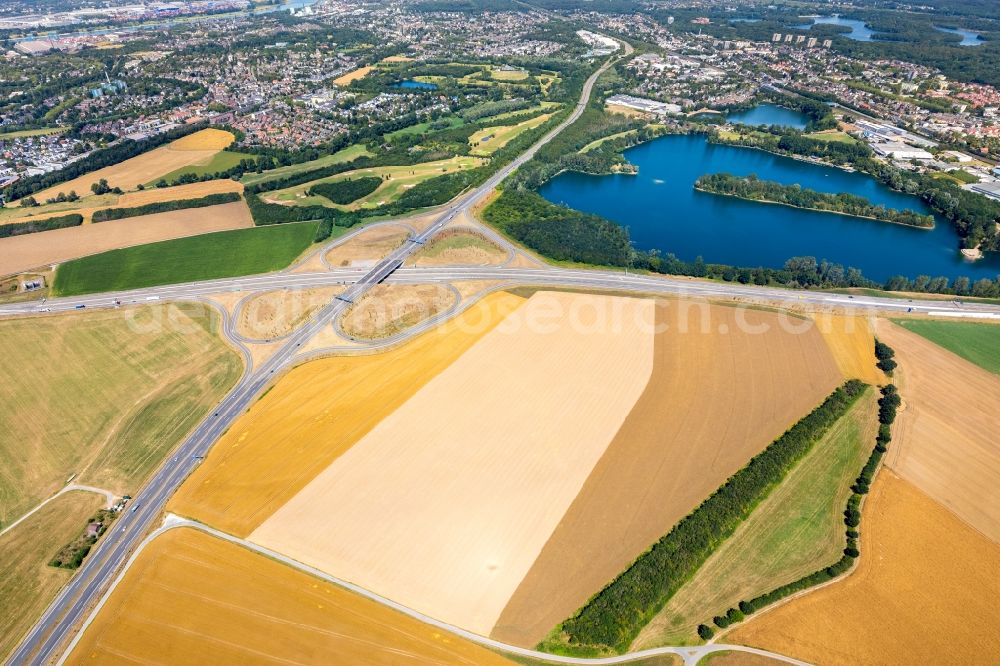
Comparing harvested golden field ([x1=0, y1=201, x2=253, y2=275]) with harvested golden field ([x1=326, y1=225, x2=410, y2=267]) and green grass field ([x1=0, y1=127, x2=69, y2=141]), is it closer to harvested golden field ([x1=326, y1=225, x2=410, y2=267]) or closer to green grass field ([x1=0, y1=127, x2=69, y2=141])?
harvested golden field ([x1=326, y1=225, x2=410, y2=267])

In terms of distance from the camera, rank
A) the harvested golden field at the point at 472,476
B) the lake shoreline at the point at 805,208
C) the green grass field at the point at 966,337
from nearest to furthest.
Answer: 1. the harvested golden field at the point at 472,476
2. the green grass field at the point at 966,337
3. the lake shoreline at the point at 805,208

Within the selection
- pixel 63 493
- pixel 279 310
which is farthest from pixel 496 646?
pixel 279 310

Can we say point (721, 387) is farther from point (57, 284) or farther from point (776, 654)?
point (57, 284)

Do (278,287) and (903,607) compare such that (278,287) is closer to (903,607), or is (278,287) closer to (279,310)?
(279,310)

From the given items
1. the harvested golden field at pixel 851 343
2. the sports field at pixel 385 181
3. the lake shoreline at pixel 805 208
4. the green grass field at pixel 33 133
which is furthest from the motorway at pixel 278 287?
the green grass field at pixel 33 133

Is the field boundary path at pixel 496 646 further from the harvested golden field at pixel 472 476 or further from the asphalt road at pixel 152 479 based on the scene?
the asphalt road at pixel 152 479

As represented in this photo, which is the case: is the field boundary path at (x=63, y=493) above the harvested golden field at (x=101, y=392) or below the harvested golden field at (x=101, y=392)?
below

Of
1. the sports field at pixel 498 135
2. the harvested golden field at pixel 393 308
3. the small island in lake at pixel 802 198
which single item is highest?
the sports field at pixel 498 135

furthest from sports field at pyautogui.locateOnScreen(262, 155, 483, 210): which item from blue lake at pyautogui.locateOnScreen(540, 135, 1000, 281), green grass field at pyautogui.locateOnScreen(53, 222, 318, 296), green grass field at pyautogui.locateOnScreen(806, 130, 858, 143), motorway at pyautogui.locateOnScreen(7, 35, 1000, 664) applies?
green grass field at pyautogui.locateOnScreen(806, 130, 858, 143)
